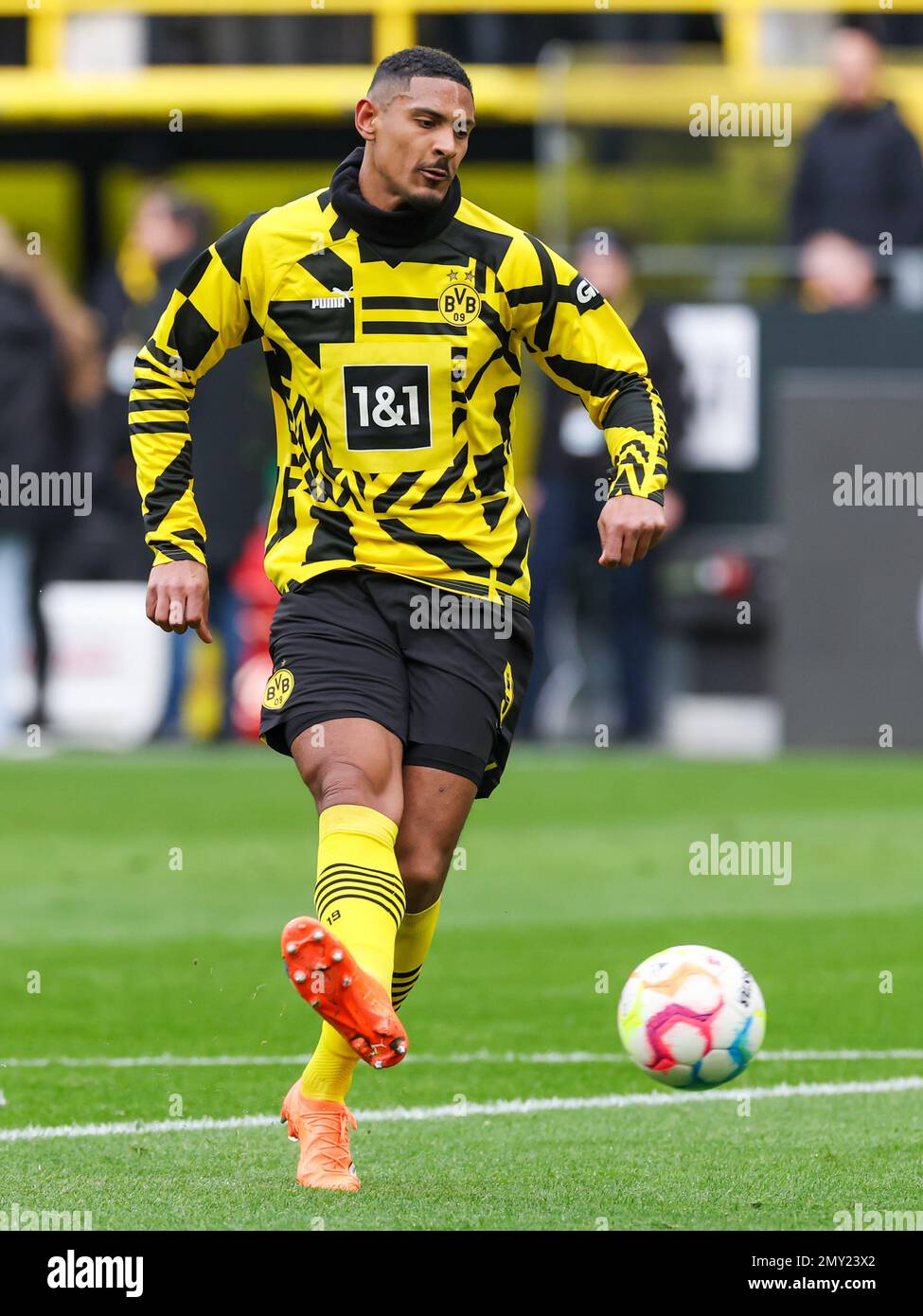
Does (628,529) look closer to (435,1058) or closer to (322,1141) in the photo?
(322,1141)

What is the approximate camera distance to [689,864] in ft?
35.2

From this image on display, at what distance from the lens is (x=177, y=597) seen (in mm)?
5594

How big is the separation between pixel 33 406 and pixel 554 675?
139 inches

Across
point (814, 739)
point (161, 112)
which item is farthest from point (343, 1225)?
point (161, 112)

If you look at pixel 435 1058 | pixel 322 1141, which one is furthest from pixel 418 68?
pixel 435 1058

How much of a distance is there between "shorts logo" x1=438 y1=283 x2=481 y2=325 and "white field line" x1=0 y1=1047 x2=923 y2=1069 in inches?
85.4

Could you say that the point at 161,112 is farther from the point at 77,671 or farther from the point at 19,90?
the point at 77,671

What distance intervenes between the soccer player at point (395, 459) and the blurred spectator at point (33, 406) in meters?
9.85

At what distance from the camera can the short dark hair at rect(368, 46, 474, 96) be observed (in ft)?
18.4

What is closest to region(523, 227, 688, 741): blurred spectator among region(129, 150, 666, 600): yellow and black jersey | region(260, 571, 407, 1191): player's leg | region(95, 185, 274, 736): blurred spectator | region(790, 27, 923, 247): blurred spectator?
region(790, 27, 923, 247): blurred spectator

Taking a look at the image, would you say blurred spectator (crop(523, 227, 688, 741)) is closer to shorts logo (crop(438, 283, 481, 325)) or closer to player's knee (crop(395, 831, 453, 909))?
shorts logo (crop(438, 283, 481, 325))

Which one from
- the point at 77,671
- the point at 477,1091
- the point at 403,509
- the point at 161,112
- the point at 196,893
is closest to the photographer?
the point at 403,509

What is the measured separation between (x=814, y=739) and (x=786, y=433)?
1.64 m
